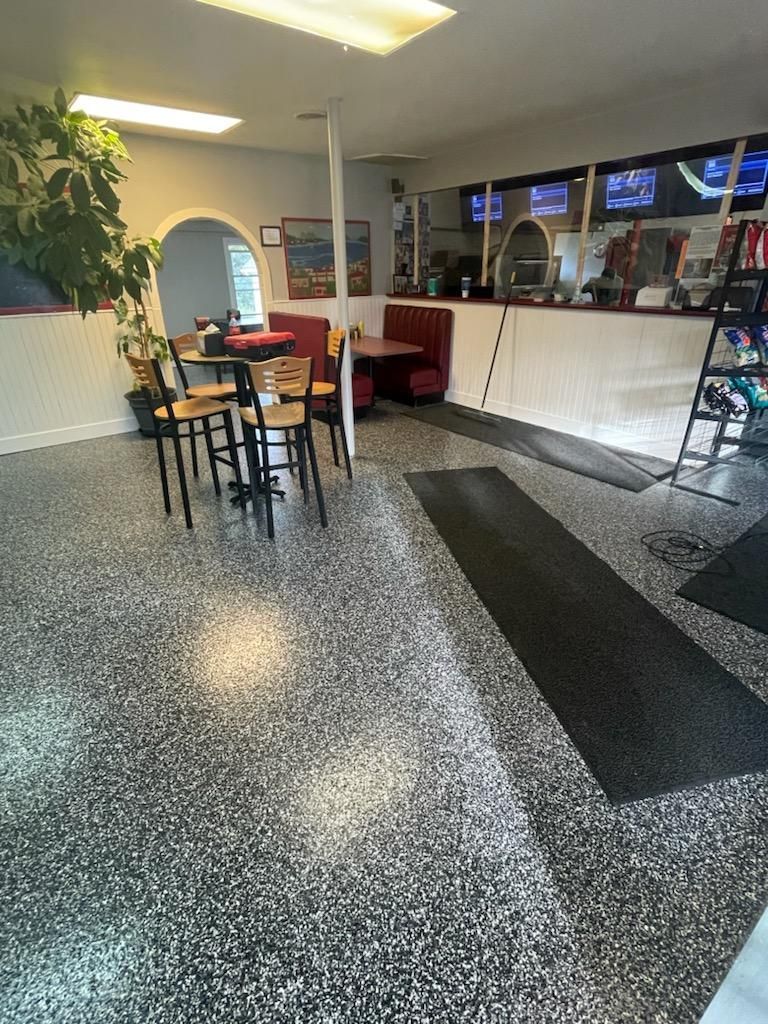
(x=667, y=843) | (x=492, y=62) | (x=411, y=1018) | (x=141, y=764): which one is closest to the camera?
(x=411, y=1018)

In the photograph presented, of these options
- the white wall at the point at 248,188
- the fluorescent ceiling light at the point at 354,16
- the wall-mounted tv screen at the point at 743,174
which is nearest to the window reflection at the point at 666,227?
the wall-mounted tv screen at the point at 743,174

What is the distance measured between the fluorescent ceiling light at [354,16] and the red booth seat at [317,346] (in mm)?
1934

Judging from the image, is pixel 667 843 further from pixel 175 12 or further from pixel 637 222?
pixel 637 222

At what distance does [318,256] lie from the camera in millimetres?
6035

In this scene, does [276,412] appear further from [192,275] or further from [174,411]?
[192,275]

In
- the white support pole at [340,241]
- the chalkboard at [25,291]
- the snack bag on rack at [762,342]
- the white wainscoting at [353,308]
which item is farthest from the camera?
the white wainscoting at [353,308]

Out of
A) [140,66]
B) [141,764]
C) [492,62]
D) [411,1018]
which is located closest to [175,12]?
[140,66]

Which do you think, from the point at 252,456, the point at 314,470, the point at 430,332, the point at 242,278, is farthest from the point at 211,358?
the point at 242,278

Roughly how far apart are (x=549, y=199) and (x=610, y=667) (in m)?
4.59

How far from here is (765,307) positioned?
321 centimetres

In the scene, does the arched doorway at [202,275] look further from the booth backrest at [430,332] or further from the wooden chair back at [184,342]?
the wooden chair back at [184,342]

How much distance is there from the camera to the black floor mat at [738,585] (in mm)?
2418

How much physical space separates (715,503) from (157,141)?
5.65 metres

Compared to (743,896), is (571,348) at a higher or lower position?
higher
